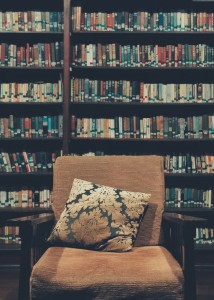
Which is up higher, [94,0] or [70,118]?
[94,0]

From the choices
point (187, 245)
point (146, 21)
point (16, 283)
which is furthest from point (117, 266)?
point (146, 21)

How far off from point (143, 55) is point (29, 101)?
3.12 ft

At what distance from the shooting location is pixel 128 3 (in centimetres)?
380

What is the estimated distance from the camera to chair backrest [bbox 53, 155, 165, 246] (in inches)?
103

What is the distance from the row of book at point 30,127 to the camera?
371cm

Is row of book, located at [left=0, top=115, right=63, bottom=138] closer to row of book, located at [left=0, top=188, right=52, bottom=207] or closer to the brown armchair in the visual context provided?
row of book, located at [left=0, top=188, right=52, bottom=207]

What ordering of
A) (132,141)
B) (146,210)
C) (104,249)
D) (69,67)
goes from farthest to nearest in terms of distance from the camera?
(132,141)
(69,67)
(146,210)
(104,249)

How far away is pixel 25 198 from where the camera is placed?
12.3 feet

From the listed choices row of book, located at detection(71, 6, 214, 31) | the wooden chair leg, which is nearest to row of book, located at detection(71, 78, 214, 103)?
row of book, located at detection(71, 6, 214, 31)

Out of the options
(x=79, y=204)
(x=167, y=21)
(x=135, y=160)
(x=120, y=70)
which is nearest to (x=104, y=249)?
(x=79, y=204)

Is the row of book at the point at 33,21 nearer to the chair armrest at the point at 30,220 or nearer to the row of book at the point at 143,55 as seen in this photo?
the row of book at the point at 143,55

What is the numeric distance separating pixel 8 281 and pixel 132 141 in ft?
4.64

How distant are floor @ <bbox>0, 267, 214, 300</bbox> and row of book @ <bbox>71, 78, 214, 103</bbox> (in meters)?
1.30

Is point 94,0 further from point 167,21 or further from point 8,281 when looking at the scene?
point 8,281
